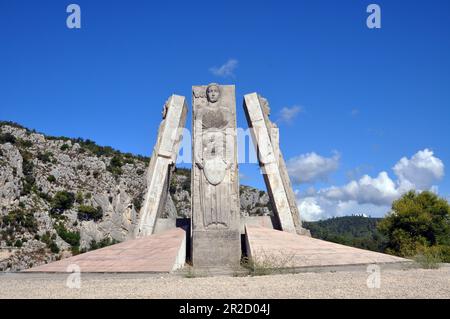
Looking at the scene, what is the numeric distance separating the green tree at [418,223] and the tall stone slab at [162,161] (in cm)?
1442

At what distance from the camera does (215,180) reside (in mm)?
10688

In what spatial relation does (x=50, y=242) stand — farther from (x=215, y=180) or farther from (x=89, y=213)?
(x=215, y=180)

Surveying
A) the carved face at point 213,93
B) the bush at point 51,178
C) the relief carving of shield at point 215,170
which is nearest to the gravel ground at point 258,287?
the relief carving of shield at point 215,170

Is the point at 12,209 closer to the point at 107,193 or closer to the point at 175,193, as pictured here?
the point at 107,193

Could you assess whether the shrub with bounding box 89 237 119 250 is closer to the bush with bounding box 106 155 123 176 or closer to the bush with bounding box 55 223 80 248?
the bush with bounding box 55 223 80 248

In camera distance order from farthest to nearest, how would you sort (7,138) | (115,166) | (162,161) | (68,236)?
(115,166)
(7,138)
(68,236)
(162,161)

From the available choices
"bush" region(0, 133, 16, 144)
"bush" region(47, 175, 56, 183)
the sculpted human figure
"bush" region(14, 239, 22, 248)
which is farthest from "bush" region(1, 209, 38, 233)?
the sculpted human figure

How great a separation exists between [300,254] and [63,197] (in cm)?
3371

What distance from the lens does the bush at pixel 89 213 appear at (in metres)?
40.2

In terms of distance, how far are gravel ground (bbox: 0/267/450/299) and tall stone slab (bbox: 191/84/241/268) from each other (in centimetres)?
213

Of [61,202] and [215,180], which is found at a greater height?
[61,202]

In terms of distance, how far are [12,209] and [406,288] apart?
117 ft

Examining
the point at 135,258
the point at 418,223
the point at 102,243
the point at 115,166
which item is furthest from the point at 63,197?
the point at 135,258
